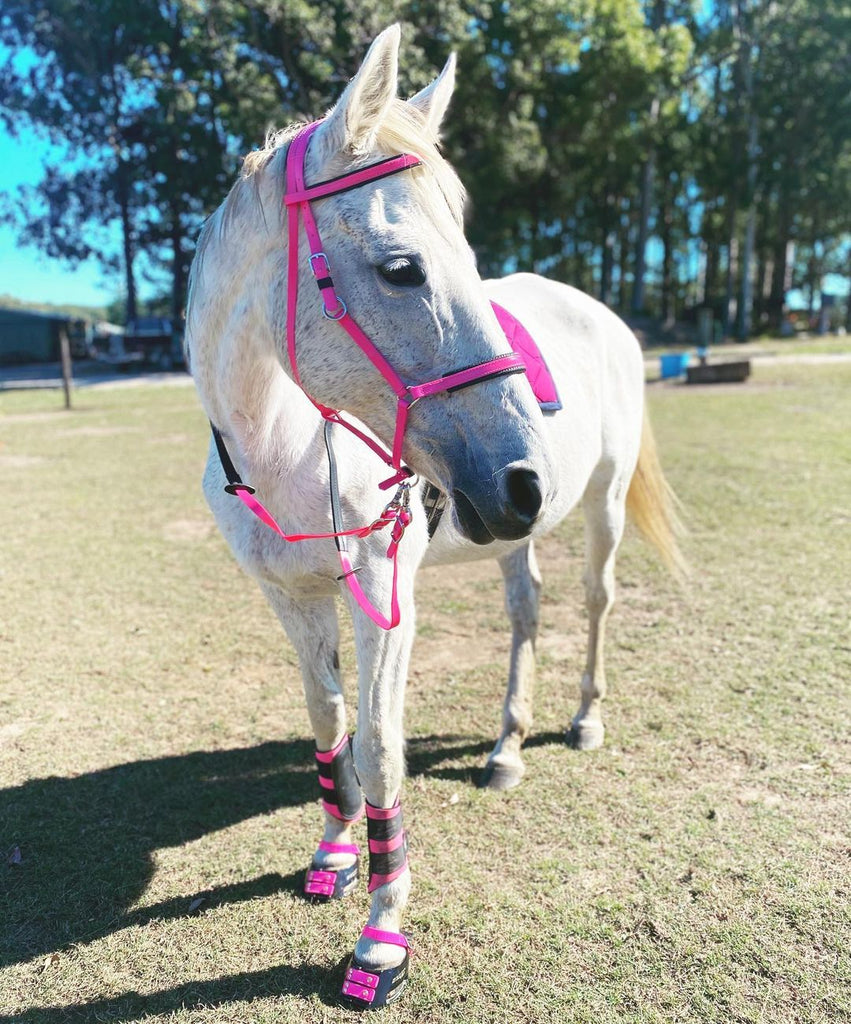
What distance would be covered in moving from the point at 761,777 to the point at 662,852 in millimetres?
681

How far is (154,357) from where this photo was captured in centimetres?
2936

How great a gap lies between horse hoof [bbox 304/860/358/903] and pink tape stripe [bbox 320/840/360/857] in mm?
54

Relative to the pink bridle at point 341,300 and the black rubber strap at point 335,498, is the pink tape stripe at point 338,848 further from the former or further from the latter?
the pink bridle at point 341,300

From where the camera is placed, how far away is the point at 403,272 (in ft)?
5.32

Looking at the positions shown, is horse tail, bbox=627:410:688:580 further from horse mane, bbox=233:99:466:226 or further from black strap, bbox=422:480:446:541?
horse mane, bbox=233:99:466:226

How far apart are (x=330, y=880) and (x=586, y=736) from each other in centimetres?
139

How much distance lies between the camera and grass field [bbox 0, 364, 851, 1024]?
217cm

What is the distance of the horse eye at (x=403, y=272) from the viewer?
5.28 feet

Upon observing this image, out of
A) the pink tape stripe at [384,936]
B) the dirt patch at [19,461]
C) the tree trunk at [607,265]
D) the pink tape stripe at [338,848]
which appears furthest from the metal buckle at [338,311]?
the tree trunk at [607,265]

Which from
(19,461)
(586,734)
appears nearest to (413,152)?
(586,734)

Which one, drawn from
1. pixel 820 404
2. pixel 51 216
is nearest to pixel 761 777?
pixel 820 404

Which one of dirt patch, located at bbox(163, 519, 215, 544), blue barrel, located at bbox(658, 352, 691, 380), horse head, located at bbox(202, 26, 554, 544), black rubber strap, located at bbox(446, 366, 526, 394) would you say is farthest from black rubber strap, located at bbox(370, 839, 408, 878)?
blue barrel, located at bbox(658, 352, 691, 380)

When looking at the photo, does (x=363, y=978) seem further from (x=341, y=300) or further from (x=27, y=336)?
(x=27, y=336)

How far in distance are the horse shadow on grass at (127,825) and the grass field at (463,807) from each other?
0.01 m
